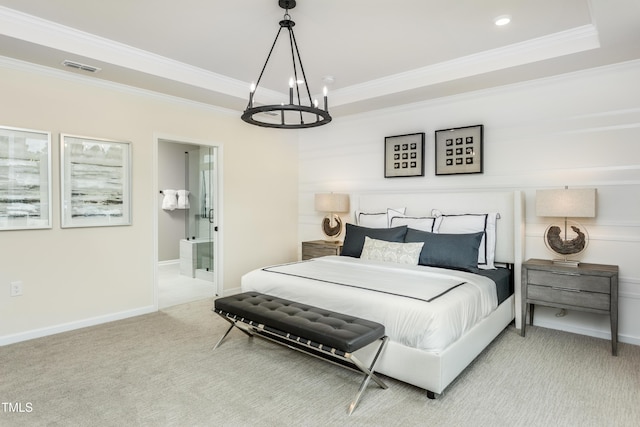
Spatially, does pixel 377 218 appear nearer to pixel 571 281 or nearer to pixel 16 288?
pixel 571 281

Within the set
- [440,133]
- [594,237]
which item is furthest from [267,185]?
[594,237]

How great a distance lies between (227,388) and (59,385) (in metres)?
1.16

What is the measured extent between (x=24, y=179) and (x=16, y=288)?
99 cm

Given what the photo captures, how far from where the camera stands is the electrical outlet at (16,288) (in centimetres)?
330

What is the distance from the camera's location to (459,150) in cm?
427

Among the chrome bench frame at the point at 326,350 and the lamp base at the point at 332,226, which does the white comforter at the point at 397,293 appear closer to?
the chrome bench frame at the point at 326,350

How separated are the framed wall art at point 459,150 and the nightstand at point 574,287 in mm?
1273

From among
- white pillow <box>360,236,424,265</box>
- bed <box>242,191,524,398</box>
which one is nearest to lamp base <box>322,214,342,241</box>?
bed <box>242,191,524,398</box>

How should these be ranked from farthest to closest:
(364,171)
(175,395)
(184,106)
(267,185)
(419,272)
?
(267,185), (364,171), (184,106), (419,272), (175,395)

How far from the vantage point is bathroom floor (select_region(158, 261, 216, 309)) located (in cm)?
476

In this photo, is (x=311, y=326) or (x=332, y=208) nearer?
(x=311, y=326)

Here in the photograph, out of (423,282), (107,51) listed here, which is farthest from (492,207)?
(107,51)

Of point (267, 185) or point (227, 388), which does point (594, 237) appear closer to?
point (227, 388)

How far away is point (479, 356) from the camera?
9.98 feet
